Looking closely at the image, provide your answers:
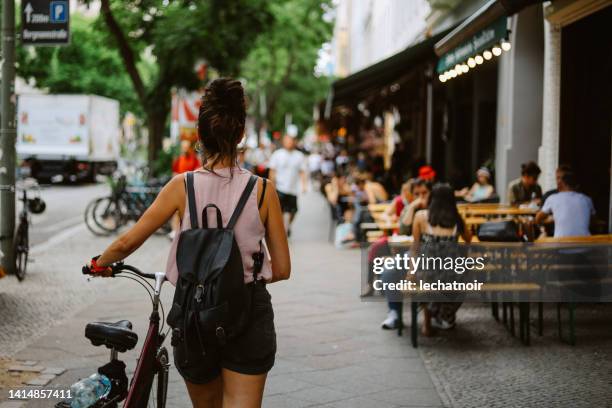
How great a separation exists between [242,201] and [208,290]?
37cm

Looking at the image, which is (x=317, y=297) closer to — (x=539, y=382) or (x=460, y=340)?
(x=460, y=340)

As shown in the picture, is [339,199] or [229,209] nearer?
[229,209]

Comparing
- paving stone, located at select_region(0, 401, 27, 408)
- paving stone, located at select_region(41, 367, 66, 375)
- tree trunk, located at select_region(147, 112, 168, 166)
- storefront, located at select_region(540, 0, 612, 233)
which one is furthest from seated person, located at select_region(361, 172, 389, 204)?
paving stone, located at select_region(0, 401, 27, 408)

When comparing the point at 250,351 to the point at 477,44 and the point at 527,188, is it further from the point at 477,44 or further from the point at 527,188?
the point at 527,188

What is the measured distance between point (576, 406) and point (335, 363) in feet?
6.24

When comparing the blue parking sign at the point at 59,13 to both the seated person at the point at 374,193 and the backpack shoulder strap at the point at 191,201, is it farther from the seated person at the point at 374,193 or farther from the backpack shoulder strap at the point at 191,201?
the backpack shoulder strap at the point at 191,201

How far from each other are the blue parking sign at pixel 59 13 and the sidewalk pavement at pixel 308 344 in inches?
121

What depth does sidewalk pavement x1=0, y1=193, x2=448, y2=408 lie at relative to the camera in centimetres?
623

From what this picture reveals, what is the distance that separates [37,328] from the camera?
838cm

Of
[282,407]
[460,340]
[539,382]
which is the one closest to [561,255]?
[460,340]

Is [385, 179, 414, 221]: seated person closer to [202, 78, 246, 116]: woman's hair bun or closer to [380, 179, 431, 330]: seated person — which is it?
[380, 179, 431, 330]: seated person

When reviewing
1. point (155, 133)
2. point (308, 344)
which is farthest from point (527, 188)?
point (155, 133)

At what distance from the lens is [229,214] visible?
3490 millimetres

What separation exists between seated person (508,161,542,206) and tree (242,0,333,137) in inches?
411
